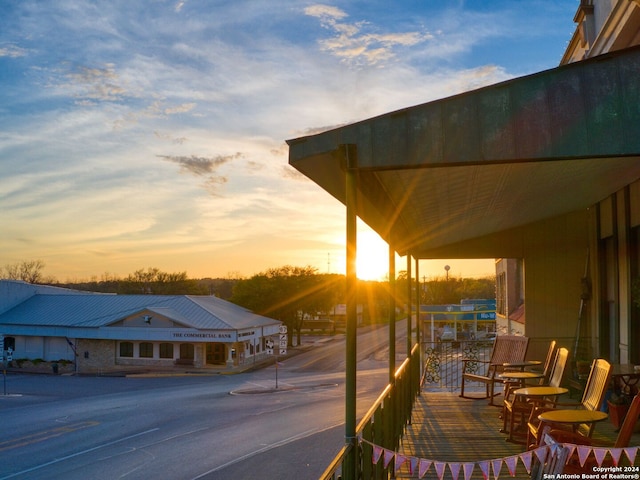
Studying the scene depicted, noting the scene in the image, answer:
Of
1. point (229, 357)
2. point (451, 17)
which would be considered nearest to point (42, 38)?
point (451, 17)

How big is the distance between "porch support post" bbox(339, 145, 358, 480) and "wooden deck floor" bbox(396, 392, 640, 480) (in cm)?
62

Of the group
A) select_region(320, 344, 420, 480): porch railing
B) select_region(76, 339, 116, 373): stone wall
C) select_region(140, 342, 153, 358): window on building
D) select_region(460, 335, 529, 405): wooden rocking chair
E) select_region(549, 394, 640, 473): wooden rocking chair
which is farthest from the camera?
select_region(76, 339, 116, 373): stone wall

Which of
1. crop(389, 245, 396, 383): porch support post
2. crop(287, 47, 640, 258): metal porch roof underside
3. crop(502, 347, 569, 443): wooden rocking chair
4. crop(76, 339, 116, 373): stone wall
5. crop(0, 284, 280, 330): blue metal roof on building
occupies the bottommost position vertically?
crop(76, 339, 116, 373): stone wall

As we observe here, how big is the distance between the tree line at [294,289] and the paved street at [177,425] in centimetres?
459

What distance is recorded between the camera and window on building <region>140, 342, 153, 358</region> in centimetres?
4541

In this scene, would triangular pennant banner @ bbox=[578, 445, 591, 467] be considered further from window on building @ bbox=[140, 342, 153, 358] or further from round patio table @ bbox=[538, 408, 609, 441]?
window on building @ bbox=[140, 342, 153, 358]

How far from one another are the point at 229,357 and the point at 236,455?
27354 millimetres

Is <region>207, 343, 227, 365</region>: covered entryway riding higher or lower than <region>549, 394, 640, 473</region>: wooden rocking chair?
lower

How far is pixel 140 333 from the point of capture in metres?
44.8

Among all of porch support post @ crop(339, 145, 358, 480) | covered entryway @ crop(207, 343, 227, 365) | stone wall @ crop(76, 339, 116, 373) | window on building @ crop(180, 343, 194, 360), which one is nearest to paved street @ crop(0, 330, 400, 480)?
covered entryway @ crop(207, 343, 227, 365)

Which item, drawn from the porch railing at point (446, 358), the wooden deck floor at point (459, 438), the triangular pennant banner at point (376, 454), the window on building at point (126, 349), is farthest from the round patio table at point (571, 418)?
the window on building at point (126, 349)

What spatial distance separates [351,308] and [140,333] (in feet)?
140

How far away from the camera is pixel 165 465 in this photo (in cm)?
1614

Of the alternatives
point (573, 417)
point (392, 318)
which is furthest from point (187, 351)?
point (573, 417)
